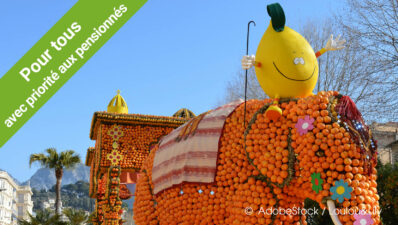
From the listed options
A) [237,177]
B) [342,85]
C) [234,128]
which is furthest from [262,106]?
[342,85]

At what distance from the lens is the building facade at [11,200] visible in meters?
59.3

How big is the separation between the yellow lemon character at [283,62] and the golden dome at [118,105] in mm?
10120

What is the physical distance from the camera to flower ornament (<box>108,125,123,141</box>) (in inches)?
560

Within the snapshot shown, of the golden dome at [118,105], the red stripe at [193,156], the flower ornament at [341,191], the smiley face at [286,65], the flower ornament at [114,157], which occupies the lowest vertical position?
the flower ornament at [341,191]

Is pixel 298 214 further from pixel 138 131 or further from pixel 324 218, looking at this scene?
pixel 138 131

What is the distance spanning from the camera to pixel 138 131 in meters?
14.5

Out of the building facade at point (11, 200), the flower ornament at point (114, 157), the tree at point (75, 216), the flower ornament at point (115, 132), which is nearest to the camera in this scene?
the flower ornament at point (114, 157)

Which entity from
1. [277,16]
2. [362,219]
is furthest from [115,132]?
[362,219]

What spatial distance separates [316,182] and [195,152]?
6.19 feet

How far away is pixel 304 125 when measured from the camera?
5.26 meters

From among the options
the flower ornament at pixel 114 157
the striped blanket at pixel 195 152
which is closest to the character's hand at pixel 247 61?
the striped blanket at pixel 195 152

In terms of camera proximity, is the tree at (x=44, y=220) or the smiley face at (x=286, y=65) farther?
the tree at (x=44, y=220)

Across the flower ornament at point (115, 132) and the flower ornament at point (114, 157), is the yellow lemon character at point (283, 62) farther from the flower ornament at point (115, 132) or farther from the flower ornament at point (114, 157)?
the flower ornament at point (115, 132)

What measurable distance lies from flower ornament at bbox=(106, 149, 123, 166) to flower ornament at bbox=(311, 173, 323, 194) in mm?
9705
